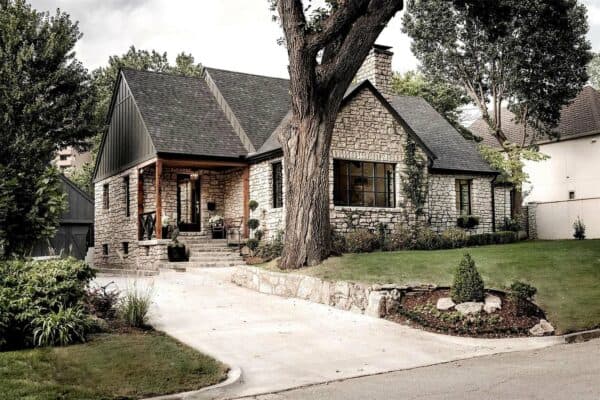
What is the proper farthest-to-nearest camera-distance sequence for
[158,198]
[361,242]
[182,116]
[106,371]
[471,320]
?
[182,116] < [158,198] < [361,242] < [471,320] < [106,371]

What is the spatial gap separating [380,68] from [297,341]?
14370mm

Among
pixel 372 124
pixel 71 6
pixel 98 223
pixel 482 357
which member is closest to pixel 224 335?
pixel 482 357

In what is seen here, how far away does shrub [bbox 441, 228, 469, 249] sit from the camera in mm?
20109

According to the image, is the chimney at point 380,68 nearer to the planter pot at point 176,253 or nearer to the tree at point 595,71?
the planter pot at point 176,253

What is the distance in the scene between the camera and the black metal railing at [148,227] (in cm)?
2010

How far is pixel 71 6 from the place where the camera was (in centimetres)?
2717

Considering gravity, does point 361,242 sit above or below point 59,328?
above

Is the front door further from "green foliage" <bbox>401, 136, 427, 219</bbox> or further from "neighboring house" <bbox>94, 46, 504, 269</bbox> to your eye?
"green foliage" <bbox>401, 136, 427, 219</bbox>

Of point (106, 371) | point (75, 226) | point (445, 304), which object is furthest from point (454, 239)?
point (75, 226)

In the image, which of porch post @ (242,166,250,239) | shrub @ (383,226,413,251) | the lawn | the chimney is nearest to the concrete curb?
the lawn

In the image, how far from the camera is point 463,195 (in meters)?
23.5

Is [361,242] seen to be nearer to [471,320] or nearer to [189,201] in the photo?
[189,201]

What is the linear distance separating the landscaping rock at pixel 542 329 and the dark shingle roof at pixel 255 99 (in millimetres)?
12396

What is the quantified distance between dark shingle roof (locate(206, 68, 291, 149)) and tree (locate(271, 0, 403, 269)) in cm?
605
